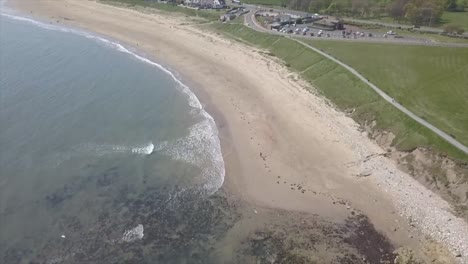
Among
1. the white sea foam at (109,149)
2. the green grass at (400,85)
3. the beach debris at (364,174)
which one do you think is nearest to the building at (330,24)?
the green grass at (400,85)

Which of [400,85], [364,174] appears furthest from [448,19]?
[364,174]

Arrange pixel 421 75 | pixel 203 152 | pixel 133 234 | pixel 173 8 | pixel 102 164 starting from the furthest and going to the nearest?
pixel 173 8
pixel 421 75
pixel 203 152
pixel 102 164
pixel 133 234

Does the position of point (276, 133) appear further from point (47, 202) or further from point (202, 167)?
point (47, 202)

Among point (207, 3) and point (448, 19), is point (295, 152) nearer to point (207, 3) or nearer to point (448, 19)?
point (448, 19)

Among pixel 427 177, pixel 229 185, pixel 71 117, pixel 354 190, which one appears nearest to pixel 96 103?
pixel 71 117

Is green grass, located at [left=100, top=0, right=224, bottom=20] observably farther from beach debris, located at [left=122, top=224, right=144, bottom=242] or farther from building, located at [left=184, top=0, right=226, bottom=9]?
beach debris, located at [left=122, top=224, right=144, bottom=242]

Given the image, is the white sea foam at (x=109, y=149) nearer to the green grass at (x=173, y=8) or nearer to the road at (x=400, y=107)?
the road at (x=400, y=107)
